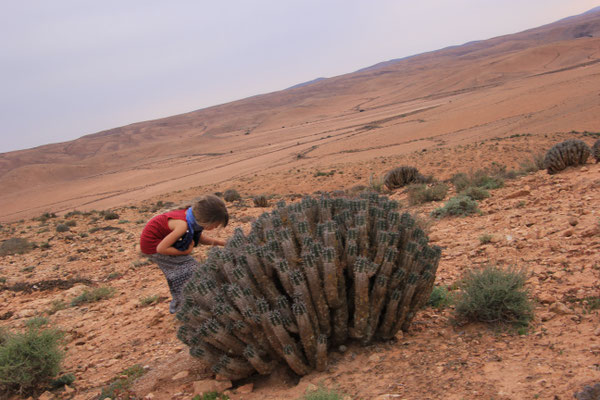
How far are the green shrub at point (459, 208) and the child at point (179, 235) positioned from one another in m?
4.64

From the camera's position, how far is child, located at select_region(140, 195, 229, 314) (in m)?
4.17

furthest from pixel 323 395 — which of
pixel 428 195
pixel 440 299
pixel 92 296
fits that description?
pixel 428 195

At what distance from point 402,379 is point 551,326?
1.30 meters

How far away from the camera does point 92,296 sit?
267 inches

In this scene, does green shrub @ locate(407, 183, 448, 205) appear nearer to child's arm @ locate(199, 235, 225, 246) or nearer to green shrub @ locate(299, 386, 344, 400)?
child's arm @ locate(199, 235, 225, 246)

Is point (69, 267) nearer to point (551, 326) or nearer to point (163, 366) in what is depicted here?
point (163, 366)

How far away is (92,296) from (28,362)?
2916 millimetres

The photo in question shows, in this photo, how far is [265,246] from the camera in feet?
11.7

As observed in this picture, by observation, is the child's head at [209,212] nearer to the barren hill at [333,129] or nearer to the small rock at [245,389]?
the small rock at [245,389]

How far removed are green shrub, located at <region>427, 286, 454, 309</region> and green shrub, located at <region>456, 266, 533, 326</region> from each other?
429 millimetres

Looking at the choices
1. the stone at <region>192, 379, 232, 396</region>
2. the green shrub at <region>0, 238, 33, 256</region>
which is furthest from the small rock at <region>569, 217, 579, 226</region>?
the green shrub at <region>0, 238, 33, 256</region>

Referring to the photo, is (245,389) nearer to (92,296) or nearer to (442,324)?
(442,324)

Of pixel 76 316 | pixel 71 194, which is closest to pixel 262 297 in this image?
pixel 76 316

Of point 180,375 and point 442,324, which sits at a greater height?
point 180,375
